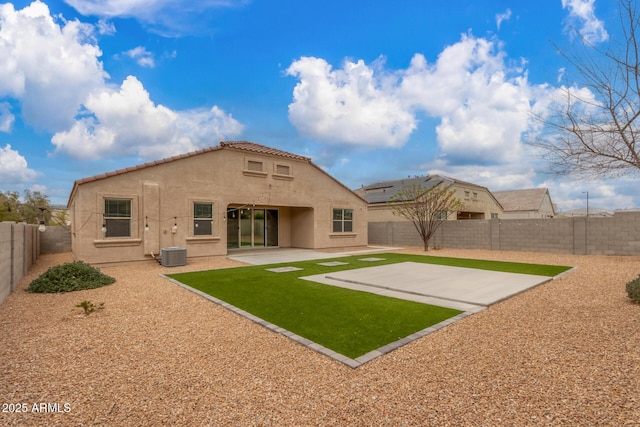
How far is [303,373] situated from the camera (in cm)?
362

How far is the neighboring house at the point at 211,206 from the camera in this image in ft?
38.2

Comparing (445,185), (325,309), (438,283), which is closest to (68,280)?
(325,309)

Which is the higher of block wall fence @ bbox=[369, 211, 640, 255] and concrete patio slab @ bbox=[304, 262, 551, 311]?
block wall fence @ bbox=[369, 211, 640, 255]

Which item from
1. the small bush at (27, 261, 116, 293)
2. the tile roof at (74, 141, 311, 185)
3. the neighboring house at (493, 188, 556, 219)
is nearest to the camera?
the small bush at (27, 261, 116, 293)

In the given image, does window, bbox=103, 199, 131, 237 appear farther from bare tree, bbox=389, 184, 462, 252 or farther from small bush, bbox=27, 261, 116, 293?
bare tree, bbox=389, 184, 462, 252

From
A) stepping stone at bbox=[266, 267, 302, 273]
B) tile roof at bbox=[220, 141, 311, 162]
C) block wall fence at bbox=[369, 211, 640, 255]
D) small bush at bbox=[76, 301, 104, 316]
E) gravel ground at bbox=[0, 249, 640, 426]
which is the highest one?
tile roof at bbox=[220, 141, 311, 162]

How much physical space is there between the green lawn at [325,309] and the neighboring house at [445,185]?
18029mm

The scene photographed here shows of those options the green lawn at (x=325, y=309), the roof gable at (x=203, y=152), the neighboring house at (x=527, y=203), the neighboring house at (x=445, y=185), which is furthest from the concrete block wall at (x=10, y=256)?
the neighboring house at (x=527, y=203)

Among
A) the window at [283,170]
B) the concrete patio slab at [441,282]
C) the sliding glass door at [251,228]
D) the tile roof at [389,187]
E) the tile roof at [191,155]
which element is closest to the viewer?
the concrete patio slab at [441,282]

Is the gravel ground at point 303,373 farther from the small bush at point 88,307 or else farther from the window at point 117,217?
the window at point 117,217

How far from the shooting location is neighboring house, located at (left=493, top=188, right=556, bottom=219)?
3803cm

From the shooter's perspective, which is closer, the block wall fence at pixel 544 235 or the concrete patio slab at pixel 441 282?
the concrete patio slab at pixel 441 282

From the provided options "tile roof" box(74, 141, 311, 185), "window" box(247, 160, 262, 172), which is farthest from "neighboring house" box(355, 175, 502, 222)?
"window" box(247, 160, 262, 172)

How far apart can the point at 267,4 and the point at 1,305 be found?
11.2 meters
